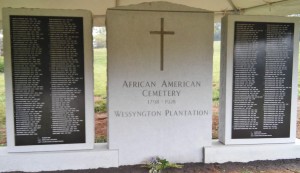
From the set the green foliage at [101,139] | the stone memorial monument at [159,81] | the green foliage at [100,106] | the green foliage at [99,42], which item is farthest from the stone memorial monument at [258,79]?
the green foliage at [99,42]

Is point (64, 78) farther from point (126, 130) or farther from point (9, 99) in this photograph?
point (126, 130)

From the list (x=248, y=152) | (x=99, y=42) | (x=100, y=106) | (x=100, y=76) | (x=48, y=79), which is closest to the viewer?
(x=48, y=79)

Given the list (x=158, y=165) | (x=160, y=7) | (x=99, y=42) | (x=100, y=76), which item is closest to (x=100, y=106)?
(x=158, y=165)

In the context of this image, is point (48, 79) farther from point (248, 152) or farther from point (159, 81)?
point (248, 152)

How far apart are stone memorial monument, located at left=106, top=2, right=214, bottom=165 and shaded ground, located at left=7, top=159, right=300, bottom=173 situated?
0.49 ft

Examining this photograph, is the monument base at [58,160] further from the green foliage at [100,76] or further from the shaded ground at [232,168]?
the green foliage at [100,76]

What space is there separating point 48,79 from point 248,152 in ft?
9.87

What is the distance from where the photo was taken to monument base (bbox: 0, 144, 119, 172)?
396 centimetres

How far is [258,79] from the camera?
441 centimetres

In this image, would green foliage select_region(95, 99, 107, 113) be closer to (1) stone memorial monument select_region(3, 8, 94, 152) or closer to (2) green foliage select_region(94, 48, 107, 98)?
(2) green foliage select_region(94, 48, 107, 98)

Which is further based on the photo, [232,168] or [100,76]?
[100,76]

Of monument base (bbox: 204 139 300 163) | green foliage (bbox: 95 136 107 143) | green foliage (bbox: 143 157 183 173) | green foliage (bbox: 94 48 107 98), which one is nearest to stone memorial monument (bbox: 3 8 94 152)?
green foliage (bbox: 143 157 183 173)

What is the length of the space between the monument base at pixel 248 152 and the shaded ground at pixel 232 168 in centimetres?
8

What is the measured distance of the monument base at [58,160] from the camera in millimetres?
3965
